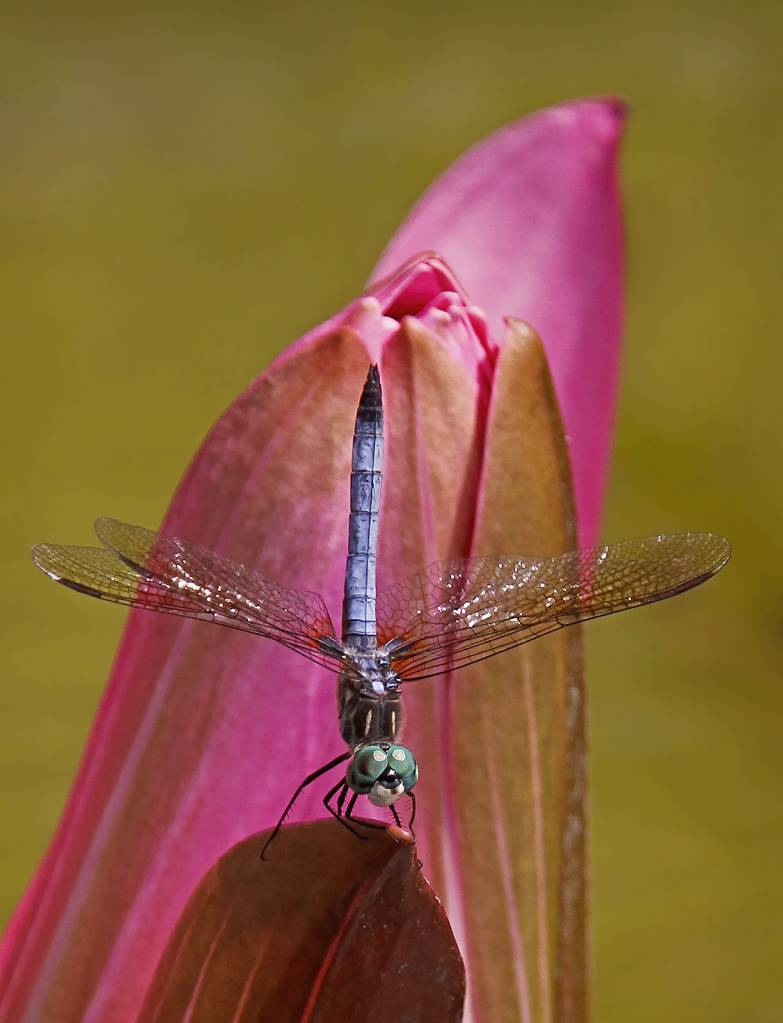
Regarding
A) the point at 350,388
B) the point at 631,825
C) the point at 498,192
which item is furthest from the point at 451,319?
the point at 631,825

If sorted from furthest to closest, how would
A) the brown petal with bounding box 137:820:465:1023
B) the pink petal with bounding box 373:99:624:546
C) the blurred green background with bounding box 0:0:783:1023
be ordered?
1. the blurred green background with bounding box 0:0:783:1023
2. the pink petal with bounding box 373:99:624:546
3. the brown petal with bounding box 137:820:465:1023

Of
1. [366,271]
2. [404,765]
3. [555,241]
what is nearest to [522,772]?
[404,765]

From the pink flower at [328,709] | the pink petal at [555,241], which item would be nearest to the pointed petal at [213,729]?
the pink flower at [328,709]

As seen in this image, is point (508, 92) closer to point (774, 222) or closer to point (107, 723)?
point (774, 222)

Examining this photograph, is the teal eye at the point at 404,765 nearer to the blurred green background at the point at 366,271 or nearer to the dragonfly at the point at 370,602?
the dragonfly at the point at 370,602

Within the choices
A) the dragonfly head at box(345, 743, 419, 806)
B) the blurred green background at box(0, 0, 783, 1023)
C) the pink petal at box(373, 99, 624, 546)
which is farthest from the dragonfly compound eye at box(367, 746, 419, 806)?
the blurred green background at box(0, 0, 783, 1023)

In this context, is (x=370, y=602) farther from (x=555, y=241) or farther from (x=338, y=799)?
(x=555, y=241)

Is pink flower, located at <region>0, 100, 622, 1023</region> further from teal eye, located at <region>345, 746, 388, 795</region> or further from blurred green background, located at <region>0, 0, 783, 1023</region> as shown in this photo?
blurred green background, located at <region>0, 0, 783, 1023</region>

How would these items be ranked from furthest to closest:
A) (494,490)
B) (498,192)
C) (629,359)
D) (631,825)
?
(629,359), (631,825), (498,192), (494,490)
